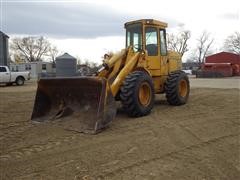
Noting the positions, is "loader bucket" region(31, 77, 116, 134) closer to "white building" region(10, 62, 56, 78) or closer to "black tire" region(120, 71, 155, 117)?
"black tire" region(120, 71, 155, 117)

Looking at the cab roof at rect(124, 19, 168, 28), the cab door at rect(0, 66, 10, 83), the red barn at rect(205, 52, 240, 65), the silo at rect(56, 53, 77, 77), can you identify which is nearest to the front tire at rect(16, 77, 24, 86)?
the cab door at rect(0, 66, 10, 83)

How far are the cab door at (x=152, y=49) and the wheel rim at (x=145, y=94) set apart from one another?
4.11 ft

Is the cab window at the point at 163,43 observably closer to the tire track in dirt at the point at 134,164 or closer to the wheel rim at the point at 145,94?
the wheel rim at the point at 145,94

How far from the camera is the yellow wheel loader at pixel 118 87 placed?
25.1ft

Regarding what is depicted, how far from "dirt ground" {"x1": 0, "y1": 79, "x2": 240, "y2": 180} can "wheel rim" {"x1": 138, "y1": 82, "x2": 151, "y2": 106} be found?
1.27ft

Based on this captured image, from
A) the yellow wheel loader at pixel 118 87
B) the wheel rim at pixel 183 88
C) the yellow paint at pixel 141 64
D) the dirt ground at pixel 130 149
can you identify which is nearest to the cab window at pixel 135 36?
the yellow wheel loader at pixel 118 87

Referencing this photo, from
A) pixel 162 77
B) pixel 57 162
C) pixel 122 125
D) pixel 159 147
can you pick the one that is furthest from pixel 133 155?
pixel 162 77

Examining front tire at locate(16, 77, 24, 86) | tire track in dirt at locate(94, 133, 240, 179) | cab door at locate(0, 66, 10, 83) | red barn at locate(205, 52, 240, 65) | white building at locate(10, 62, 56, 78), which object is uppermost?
red barn at locate(205, 52, 240, 65)

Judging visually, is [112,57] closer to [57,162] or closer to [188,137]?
[188,137]

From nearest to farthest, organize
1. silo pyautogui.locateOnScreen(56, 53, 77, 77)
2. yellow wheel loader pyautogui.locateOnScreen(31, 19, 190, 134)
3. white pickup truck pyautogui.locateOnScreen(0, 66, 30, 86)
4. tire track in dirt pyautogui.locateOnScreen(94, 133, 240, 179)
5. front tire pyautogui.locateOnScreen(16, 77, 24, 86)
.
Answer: tire track in dirt pyautogui.locateOnScreen(94, 133, 240, 179) < yellow wheel loader pyautogui.locateOnScreen(31, 19, 190, 134) < white pickup truck pyautogui.locateOnScreen(0, 66, 30, 86) < front tire pyautogui.locateOnScreen(16, 77, 24, 86) < silo pyautogui.locateOnScreen(56, 53, 77, 77)

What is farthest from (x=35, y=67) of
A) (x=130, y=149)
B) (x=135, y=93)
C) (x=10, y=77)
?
(x=130, y=149)

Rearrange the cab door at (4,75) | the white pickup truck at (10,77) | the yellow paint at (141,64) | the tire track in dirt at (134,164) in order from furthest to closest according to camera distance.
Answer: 1. the white pickup truck at (10,77)
2. the cab door at (4,75)
3. the yellow paint at (141,64)
4. the tire track in dirt at (134,164)

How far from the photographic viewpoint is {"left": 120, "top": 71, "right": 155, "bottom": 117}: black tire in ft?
27.6

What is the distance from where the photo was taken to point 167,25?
11.1 meters
